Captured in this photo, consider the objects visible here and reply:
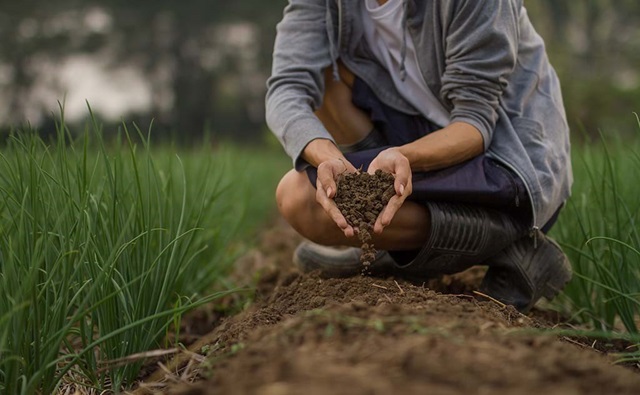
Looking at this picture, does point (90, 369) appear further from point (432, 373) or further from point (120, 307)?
point (432, 373)

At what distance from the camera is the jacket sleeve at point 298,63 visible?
6.91 feet

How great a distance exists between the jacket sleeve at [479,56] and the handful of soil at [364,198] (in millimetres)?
362

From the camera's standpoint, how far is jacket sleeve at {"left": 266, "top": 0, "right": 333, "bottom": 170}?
83.0 inches

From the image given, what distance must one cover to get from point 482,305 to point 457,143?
500mm

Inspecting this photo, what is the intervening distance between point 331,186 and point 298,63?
1.70 feet

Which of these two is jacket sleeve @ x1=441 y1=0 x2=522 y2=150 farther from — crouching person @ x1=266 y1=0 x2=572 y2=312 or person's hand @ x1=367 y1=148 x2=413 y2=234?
person's hand @ x1=367 y1=148 x2=413 y2=234

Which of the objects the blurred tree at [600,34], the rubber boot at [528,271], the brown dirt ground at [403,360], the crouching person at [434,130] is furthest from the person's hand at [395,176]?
the blurred tree at [600,34]

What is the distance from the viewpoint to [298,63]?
85.0 inches

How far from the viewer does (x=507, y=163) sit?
2.02 meters

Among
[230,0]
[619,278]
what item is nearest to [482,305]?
[619,278]

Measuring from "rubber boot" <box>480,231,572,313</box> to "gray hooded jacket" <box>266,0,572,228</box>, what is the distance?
9 cm

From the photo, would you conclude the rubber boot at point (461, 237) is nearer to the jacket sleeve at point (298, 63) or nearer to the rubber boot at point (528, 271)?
the rubber boot at point (528, 271)

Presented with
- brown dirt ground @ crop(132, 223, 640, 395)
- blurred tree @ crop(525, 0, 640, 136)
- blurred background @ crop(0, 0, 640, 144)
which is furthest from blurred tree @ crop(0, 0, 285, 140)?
brown dirt ground @ crop(132, 223, 640, 395)

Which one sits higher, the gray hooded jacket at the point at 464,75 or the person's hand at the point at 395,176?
the gray hooded jacket at the point at 464,75
